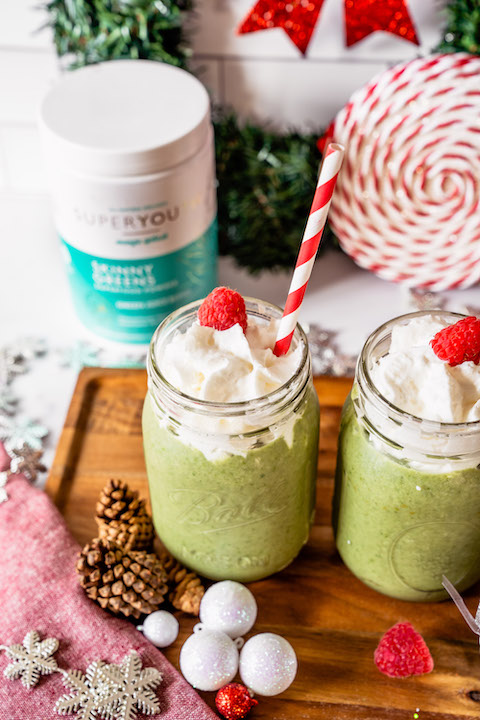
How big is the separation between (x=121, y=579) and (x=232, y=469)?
7.9 inches

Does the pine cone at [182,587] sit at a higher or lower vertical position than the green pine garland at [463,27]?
lower

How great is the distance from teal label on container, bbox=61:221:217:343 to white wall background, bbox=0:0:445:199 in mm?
277

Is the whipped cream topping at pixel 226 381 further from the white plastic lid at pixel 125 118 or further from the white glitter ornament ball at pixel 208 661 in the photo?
the white plastic lid at pixel 125 118

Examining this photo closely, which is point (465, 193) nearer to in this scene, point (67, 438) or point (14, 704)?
point (67, 438)

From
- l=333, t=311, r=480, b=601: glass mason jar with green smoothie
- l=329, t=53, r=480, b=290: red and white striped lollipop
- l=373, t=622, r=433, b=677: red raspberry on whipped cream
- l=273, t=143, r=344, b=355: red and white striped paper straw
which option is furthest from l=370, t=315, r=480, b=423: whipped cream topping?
l=329, t=53, r=480, b=290: red and white striped lollipop

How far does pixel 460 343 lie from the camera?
0.76 m

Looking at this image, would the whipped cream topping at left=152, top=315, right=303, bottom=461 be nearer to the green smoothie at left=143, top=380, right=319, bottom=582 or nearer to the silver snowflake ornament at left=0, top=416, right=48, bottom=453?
the green smoothie at left=143, top=380, right=319, bottom=582

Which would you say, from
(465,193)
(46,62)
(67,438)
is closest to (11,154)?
(46,62)

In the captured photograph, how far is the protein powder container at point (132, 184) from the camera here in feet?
3.42

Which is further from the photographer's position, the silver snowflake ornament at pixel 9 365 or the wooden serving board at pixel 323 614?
the silver snowflake ornament at pixel 9 365

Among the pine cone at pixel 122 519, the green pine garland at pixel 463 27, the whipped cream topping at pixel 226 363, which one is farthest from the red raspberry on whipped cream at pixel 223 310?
the green pine garland at pixel 463 27

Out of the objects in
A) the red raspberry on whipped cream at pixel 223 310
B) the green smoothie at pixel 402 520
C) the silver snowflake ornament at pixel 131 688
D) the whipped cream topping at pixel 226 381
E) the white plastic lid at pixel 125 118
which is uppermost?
the white plastic lid at pixel 125 118

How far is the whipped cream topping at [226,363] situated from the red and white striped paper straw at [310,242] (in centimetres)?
2

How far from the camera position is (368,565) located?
2.97 feet
